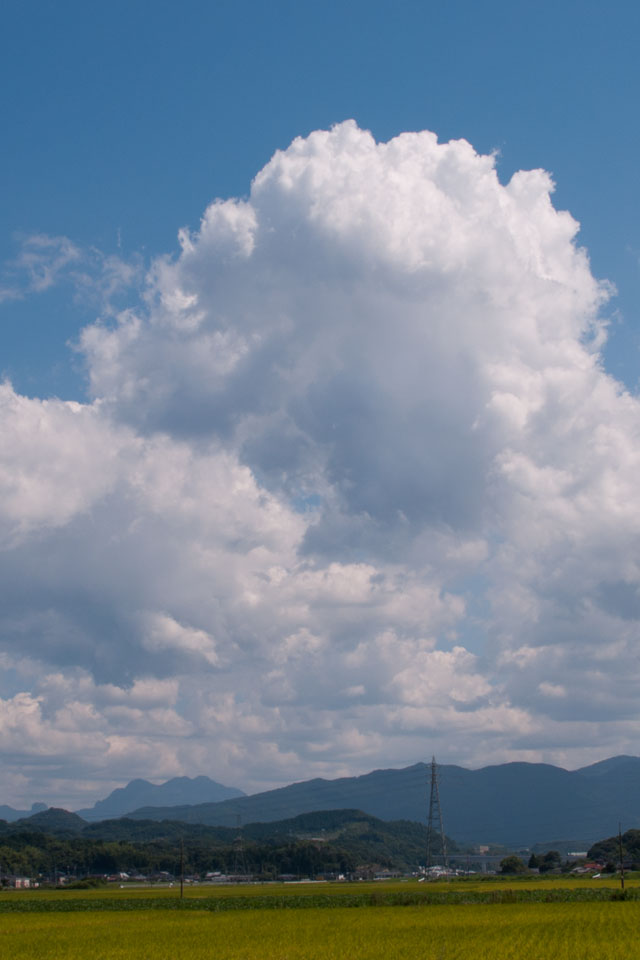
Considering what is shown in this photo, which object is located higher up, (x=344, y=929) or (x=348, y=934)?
(x=348, y=934)

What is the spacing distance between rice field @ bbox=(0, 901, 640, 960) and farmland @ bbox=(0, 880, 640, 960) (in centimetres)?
6

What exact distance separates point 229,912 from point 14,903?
32503mm

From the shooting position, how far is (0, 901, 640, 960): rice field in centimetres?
3844

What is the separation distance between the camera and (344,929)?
2055 inches

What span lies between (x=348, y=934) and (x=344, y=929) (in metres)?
3.81

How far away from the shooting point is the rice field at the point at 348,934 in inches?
1513

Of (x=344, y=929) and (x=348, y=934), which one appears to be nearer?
(x=348, y=934)

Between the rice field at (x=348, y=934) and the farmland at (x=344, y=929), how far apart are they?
6 centimetres

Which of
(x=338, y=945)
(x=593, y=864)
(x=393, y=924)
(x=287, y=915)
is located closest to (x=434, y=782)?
(x=593, y=864)

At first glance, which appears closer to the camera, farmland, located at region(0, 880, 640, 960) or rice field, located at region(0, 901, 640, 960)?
rice field, located at region(0, 901, 640, 960)

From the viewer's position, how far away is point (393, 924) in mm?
55281

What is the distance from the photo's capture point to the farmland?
39.4 metres

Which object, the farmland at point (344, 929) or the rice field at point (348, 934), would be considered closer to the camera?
the rice field at point (348, 934)

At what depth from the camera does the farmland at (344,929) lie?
3944 cm
